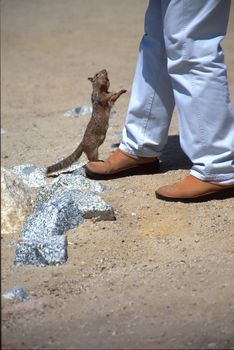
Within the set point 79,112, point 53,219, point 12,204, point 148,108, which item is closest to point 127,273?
point 53,219

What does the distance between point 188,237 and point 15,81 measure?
4.82 m

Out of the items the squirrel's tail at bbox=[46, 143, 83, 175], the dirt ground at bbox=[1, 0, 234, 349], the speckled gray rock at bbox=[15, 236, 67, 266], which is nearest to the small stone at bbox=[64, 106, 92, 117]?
the dirt ground at bbox=[1, 0, 234, 349]

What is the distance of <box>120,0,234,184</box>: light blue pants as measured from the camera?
416 cm

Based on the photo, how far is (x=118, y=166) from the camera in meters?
4.84

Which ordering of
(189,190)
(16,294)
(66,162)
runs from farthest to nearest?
(66,162) → (189,190) → (16,294)

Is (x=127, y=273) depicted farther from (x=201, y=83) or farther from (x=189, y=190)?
(x=201, y=83)

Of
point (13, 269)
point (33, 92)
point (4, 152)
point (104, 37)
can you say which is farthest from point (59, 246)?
point (104, 37)

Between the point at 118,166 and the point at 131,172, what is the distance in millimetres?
132

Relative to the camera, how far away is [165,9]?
4.23m

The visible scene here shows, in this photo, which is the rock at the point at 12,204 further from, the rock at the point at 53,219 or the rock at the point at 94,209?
the rock at the point at 94,209

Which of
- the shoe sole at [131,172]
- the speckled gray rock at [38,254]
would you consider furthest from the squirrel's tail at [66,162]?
the speckled gray rock at [38,254]

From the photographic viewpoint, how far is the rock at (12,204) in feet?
13.5

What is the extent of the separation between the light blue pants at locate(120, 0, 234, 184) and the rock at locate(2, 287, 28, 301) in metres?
1.40

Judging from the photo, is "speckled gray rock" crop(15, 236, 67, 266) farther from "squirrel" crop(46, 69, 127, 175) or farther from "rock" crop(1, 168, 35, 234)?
"squirrel" crop(46, 69, 127, 175)
